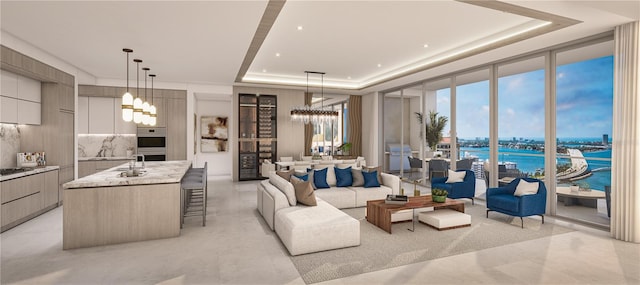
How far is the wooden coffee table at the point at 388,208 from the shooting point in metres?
4.22

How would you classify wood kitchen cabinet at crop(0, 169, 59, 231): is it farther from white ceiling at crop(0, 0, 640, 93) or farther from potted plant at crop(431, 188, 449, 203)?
potted plant at crop(431, 188, 449, 203)

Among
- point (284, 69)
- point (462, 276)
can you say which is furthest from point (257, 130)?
point (462, 276)

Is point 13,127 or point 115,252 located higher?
point 13,127

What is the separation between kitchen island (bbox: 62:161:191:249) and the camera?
362 cm

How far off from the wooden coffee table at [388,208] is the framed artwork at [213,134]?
6.82m

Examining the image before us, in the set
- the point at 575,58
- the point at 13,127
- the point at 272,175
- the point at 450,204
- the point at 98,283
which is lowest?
the point at 98,283

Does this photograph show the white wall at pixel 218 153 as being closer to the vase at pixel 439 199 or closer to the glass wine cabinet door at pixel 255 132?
the glass wine cabinet door at pixel 255 132

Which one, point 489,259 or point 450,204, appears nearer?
point 489,259

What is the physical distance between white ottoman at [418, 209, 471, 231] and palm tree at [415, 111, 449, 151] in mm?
3258

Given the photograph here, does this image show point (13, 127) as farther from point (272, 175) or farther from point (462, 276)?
point (462, 276)

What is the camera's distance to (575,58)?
4.91 m

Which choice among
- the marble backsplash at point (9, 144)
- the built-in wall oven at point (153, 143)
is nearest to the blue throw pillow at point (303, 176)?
the built-in wall oven at point (153, 143)

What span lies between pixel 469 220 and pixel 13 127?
7.54 meters

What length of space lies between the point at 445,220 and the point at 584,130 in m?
2.67
